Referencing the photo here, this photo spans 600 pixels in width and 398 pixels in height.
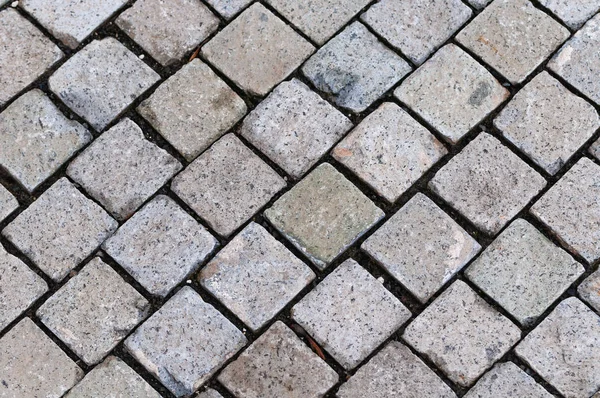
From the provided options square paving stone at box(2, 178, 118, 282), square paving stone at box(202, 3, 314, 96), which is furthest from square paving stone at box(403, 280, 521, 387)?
square paving stone at box(2, 178, 118, 282)

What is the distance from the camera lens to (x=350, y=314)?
2684 millimetres

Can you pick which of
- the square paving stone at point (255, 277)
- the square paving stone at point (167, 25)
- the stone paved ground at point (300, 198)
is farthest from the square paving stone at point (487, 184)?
the square paving stone at point (167, 25)

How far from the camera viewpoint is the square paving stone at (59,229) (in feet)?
8.91

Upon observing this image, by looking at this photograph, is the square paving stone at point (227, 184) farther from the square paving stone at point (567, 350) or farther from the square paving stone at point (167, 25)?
the square paving stone at point (567, 350)

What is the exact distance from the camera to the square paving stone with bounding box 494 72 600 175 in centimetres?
285

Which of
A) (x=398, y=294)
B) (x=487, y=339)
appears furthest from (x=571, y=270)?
(x=398, y=294)

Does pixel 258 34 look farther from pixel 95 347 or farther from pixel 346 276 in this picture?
pixel 95 347

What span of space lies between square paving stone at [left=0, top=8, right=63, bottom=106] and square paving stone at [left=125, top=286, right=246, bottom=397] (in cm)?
100

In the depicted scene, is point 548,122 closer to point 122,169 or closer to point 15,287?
point 122,169

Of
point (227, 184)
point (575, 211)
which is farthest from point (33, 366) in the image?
point (575, 211)

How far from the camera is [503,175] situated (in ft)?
9.26

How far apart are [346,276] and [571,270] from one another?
0.81 metres

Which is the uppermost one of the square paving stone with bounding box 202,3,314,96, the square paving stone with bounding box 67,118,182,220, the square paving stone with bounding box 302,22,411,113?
the square paving stone with bounding box 302,22,411,113

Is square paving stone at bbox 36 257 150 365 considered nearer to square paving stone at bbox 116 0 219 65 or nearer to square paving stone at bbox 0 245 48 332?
square paving stone at bbox 0 245 48 332
